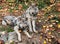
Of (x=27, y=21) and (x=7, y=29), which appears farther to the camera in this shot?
(x=7, y=29)

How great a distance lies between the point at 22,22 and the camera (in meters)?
7.82

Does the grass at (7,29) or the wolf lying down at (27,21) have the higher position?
the wolf lying down at (27,21)

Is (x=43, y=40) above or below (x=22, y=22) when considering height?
below

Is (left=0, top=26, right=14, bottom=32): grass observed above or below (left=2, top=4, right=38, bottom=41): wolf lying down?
below

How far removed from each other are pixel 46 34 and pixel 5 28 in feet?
4.63

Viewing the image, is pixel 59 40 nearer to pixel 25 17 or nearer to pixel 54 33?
pixel 54 33

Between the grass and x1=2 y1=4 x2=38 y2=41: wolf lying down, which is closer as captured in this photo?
x1=2 y1=4 x2=38 y2=41: wolf lying down

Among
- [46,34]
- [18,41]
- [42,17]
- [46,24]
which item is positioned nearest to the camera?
[18,41]

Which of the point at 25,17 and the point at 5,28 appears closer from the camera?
the point at 25,17

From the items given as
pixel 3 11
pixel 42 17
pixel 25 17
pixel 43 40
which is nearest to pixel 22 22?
pixel 25 17

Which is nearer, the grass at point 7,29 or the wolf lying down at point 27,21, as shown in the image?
the wolf lying down at point 27,21

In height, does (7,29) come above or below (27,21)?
below

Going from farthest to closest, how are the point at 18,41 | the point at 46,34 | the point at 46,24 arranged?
the point at 46,24 < the point at 46,34 < the point at 18,41

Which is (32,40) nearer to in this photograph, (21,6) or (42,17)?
(42,17)
